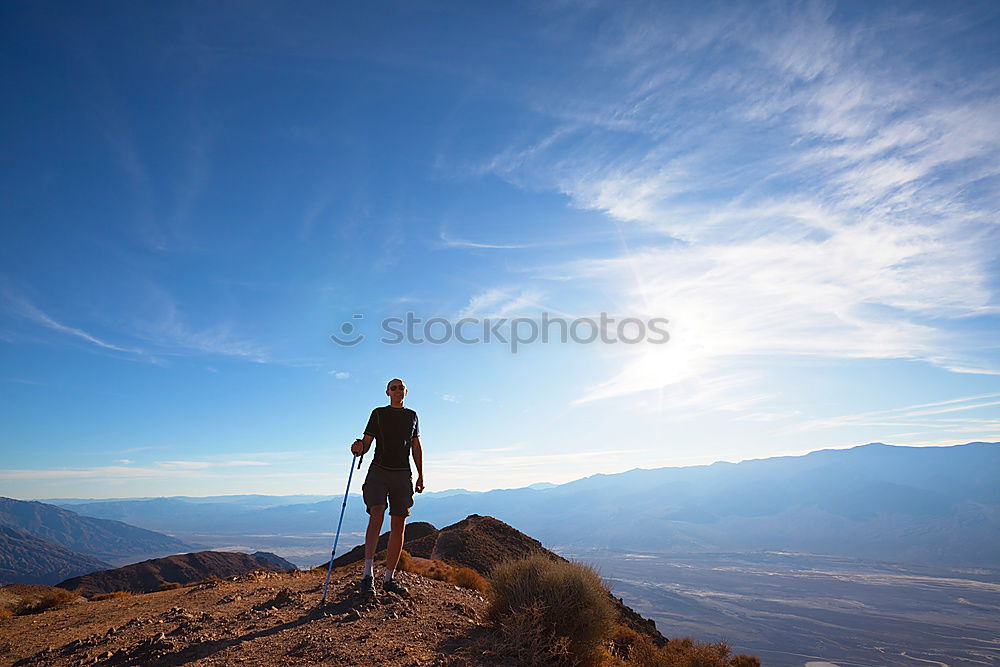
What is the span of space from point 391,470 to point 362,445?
543 mm

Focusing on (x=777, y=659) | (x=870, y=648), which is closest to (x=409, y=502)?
(x=777, y=659)

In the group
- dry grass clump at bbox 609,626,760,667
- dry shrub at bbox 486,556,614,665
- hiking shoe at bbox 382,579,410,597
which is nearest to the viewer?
dry shrub at bbox 486,556,614,665

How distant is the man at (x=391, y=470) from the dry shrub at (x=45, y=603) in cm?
838

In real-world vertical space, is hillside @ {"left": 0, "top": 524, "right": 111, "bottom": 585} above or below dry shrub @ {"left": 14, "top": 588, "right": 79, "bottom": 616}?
below

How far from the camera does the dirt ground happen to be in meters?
5.59

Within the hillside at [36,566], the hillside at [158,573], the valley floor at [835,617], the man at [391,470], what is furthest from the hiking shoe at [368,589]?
the hillside at [36,566]

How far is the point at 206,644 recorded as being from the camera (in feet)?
19.1

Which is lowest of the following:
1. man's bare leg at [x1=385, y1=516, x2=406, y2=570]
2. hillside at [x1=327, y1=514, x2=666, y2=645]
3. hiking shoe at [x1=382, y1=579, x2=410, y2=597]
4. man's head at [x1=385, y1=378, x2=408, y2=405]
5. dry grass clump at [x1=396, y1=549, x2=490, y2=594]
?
hillside at [x1=327, y1=514, x2=666, y2=645]

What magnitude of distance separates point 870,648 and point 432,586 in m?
151

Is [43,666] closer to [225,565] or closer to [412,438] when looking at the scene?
[412,438]

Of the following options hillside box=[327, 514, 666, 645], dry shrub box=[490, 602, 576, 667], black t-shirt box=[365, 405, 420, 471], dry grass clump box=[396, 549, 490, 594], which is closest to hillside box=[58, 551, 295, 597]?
hillside box=[327, 514, 666, 645]

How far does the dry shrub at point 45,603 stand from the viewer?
10719 mm

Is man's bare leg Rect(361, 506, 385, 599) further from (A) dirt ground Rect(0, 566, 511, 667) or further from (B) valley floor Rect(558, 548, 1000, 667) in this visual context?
(B) valley floor Rect(558, 548, 1000, 667)

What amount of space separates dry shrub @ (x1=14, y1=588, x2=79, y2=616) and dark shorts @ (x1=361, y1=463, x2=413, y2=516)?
879 centimetres
